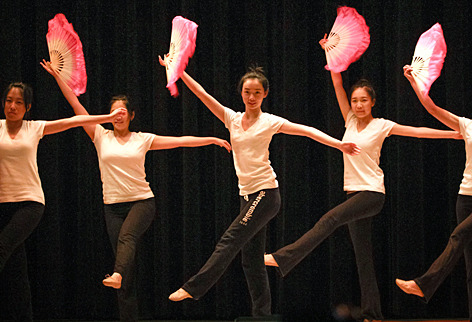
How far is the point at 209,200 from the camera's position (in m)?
5.27

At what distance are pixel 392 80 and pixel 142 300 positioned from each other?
307 centimetres

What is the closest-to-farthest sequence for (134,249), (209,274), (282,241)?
1. (209,274)
2. (134,249)
3. (282,241)

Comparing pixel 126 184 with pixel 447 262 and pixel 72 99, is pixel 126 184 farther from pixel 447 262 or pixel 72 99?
pixel 447 262

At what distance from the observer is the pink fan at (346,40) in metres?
4.39

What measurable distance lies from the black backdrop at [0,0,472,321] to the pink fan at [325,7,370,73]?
2.61 ft

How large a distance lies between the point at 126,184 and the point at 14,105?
95 centimetres

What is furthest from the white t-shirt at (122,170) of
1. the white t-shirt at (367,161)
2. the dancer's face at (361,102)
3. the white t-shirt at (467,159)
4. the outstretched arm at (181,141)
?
the white t-shirt at (467,159)

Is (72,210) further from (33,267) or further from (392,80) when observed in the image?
(392,80)

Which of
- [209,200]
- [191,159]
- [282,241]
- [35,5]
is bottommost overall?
[282,241]

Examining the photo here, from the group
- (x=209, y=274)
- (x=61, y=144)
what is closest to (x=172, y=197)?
(x=61, y=144)

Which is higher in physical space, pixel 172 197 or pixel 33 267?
pixel 172 197

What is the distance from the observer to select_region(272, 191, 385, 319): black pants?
3.92 m

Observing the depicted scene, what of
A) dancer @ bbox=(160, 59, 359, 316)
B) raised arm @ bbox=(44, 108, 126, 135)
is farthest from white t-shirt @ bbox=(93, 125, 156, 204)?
dancer @ bbox=(160, 59, 359, 316)

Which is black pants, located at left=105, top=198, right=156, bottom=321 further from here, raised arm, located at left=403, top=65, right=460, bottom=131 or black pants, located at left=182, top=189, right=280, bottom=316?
raised arm, located at left=403, top=65, right=460, bottom=131
